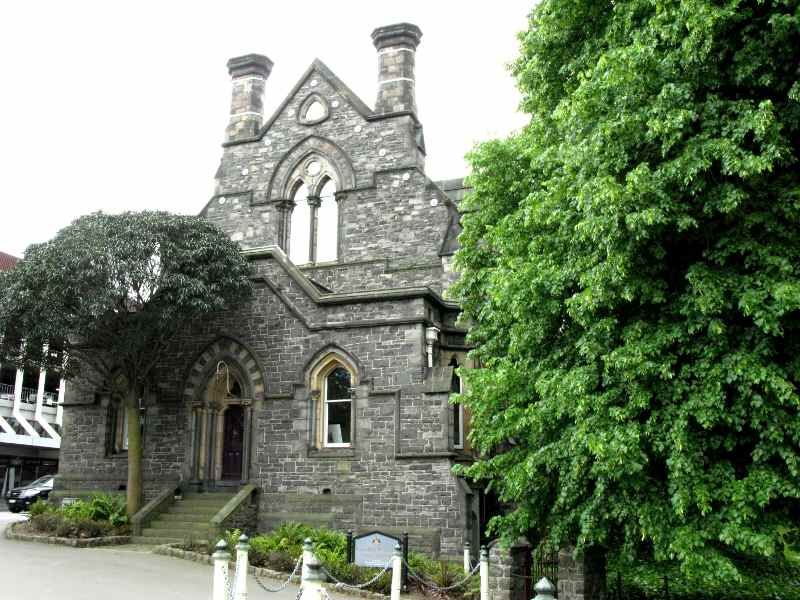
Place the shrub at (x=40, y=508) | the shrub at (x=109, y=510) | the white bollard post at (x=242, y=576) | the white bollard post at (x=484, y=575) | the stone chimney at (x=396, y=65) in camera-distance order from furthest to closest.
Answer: the stone chimney at (x=396, y=65) → the shrub at (x=40, y=508) → the shrub at (x=109, y=510) → the white bollard post at (x=484, y=575) → the white bollard post at (x=242, y=576)

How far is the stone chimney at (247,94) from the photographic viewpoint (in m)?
27.2

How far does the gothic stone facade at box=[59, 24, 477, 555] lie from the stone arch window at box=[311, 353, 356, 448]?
37 mm

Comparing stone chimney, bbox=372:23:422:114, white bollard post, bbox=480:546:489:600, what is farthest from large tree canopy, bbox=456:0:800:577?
stone chimney, bbox=372:23:422:114

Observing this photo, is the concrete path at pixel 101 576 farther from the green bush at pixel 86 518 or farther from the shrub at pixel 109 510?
the shrub at pixel 109 510

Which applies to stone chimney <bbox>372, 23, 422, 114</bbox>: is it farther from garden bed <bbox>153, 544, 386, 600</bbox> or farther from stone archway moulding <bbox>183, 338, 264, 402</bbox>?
garden bed <bbox>153, 544, 386, 600</bbox>

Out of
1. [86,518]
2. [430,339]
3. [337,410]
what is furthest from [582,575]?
[86,518]

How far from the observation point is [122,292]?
1850 cm

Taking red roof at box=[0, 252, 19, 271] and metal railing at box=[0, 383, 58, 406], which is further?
red roof at box=[0, 252, 19, 271]

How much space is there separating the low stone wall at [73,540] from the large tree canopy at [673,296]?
10357 mm

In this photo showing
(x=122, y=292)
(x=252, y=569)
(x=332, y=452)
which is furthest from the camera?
(x=332, y=452)

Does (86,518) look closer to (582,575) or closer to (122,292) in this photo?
(122,292)

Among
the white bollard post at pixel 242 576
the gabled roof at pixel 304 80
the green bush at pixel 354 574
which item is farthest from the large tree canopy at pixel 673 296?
the gabled roof at pixel 304 80

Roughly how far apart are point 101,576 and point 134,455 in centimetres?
611

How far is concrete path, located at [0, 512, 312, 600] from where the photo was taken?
12477 mm
